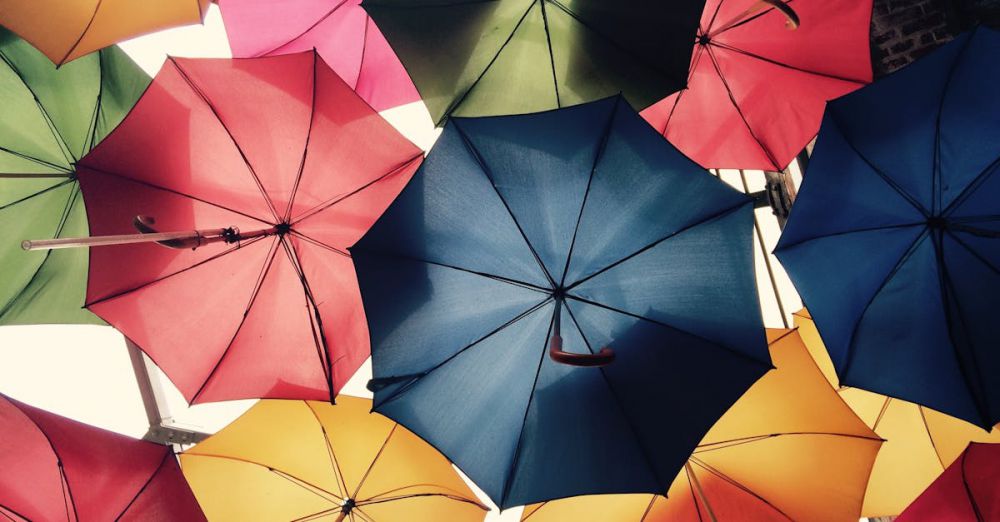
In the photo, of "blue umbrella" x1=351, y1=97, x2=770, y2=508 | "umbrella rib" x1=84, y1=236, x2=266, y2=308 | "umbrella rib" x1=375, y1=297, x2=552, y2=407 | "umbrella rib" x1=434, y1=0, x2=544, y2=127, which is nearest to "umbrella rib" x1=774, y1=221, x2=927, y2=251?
"blue umbrella" x1=351, y1=97, x2=770, y2=508

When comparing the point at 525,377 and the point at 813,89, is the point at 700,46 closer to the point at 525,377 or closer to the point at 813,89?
the point at 813,89

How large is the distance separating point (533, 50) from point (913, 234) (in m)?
1.68

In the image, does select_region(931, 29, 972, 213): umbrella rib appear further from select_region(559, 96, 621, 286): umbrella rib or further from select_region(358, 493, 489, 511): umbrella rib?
select_region(358, 493, 489, 511): umbrella rib

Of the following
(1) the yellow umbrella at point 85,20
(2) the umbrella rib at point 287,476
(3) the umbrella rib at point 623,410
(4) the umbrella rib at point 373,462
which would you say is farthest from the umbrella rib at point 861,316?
(1) the yellow umbrella at point 85,20

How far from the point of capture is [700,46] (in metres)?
2.78

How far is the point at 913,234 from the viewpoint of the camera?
6.81ft

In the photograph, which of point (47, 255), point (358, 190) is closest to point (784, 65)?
point (358, 190)

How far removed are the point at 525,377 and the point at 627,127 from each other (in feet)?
3.20

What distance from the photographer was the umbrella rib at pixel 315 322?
8.41 feet

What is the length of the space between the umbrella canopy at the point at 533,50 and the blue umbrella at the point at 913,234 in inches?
29.1

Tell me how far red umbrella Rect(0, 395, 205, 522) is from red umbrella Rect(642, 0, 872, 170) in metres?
2.75

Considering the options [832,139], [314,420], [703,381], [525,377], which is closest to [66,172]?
[314,420]

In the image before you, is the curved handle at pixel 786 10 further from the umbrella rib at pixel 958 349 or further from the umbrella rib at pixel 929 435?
the umbrella rib at pixel 929 435

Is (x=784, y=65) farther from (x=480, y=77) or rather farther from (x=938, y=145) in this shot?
(x=480, y=77)
